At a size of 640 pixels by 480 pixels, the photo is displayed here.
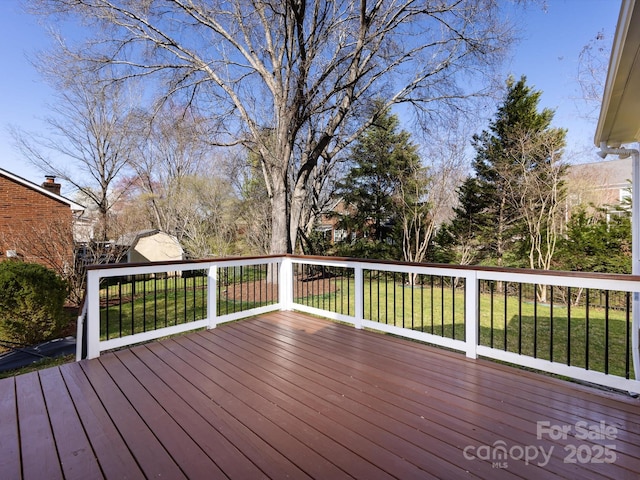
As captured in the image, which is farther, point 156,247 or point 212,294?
point 156,247

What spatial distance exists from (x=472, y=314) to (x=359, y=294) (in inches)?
52.1

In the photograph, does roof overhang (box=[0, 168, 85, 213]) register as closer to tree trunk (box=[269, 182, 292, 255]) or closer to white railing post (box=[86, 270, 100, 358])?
tree trunk (box=[269, 182, 292, 255])

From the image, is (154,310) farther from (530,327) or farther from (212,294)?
(530,327)

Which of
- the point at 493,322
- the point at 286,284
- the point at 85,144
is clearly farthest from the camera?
the point at 85,144

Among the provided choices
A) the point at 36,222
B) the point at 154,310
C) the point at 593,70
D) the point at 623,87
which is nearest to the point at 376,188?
the point at 593,70


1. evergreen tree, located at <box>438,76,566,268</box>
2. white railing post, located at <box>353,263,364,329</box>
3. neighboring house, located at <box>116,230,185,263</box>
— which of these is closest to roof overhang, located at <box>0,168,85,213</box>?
neighboring house, located at <box>116,230,185,263</box>

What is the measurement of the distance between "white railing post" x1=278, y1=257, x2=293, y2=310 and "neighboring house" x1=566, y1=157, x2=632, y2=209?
340 inches

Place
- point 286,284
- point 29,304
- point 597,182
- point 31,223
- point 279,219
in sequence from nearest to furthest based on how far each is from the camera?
point 286,284 → point 29,304 → point 279,219 → point 31,223 → point 597,182

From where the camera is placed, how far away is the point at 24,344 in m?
5.36

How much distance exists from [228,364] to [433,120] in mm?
8883

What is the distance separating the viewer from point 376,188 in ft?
40.0

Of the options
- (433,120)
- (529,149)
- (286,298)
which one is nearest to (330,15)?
(433,120)

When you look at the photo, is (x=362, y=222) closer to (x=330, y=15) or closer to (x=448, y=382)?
(x=330, y=15)

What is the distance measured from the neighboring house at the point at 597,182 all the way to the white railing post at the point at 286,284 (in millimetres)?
8640
